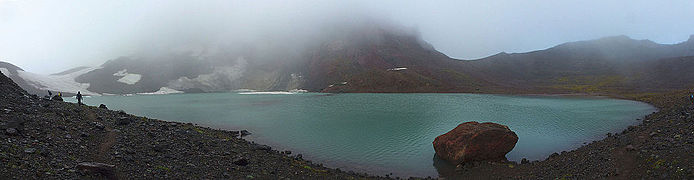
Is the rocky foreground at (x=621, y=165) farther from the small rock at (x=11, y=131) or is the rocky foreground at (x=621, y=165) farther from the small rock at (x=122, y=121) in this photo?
the small rock at (x=122, y=121)

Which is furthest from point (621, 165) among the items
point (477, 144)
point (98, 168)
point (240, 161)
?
point (98, 168)

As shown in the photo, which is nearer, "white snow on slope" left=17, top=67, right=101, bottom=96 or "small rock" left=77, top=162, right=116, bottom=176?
"small rock" left=77, top=162, right=116, bottom=176

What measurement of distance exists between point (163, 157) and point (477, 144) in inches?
794

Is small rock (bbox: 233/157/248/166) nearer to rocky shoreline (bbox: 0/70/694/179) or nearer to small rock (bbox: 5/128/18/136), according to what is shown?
rocky shoreline (bbox: 0/70/694/179)

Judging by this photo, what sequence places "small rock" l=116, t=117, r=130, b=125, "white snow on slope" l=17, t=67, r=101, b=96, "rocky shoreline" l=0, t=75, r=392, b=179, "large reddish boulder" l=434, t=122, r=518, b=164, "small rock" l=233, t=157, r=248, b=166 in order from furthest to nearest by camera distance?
"white snow on slope" l=17, t=67, r=101, b=96 < "large reddish boulder" l=434, t=122, r=518, b=164 < "small rock" l=116, t=117, r=130, b=125 < "small rock" l=233, t=157, r=248, b=166 < "rocky shoreline" l=0, t=75, r=392, b=179

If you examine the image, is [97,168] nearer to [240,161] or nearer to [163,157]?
[163,157]

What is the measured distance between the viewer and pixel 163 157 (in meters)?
16.4

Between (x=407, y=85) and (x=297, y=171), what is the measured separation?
443 ft

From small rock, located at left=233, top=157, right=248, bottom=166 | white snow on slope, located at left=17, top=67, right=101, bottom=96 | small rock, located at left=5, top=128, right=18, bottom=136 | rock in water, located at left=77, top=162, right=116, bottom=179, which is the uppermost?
white snow on slope, located at left=17, top=67, right=101, bottom=96

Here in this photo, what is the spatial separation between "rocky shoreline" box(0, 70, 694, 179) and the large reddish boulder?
39.8 inches

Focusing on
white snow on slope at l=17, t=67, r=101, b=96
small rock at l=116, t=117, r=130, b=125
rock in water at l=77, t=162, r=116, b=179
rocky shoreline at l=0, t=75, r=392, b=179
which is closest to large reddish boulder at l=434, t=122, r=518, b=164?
rocky shoreline at l=0, t=75, r=392, b=179

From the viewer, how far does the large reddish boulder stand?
71.7 ft

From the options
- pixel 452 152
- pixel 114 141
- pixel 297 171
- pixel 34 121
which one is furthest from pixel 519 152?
pixel 34 121

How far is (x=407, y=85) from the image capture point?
491 feet
